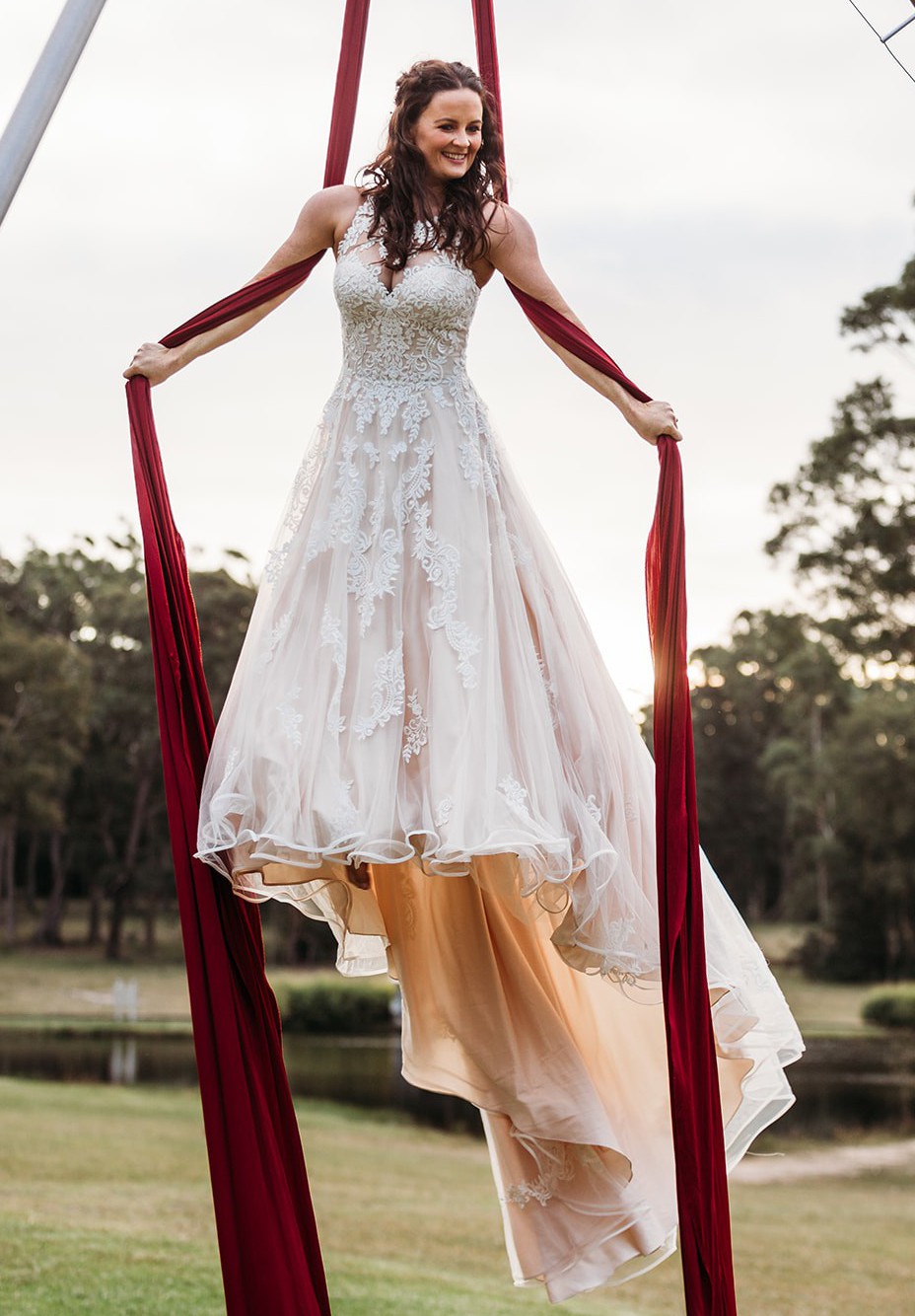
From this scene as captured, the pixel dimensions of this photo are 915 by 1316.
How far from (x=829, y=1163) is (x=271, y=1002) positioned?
51.6 feet

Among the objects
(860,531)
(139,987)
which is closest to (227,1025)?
(860,531)

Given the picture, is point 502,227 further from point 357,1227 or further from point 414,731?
point 357,1227

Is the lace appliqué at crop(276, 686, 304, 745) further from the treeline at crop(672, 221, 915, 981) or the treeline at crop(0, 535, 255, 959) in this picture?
the treeline at crop(0, 535, 255, 959)

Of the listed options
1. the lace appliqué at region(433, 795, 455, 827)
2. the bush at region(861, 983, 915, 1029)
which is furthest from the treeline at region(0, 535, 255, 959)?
the lace appliqué at region(433, 795, 455, 827)

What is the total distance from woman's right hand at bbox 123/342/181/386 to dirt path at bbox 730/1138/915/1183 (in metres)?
15.0

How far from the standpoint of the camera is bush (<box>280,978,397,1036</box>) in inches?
984

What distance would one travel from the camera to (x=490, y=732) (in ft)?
10.6

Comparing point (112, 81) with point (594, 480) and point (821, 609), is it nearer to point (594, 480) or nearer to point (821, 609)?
point (594, 480)

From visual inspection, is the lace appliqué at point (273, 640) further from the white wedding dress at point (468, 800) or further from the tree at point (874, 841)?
the tree at point (874, 841)

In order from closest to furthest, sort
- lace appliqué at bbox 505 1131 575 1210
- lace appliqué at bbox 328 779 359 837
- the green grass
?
lace appliqué at bbox 328 779 359 837, lace appliqué at bbox 505 1131 575 1210, the green grass

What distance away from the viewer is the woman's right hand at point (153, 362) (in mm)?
3545

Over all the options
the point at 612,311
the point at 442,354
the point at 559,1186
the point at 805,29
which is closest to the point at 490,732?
the point at 442,354

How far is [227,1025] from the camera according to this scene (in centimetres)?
319

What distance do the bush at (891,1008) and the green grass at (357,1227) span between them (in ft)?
33.1
